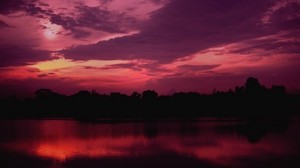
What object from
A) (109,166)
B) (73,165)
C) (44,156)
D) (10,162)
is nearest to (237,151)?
(109,166)

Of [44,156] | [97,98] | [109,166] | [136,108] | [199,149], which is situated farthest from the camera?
[97,98]

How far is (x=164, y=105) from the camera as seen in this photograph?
121 meters

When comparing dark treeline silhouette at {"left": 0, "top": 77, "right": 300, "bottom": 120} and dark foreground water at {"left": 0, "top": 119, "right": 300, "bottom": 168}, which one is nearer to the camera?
dark foreground water at {"left": 0, "top": 119, "right": 300, "bottom": 168}

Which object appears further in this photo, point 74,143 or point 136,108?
point 136,108

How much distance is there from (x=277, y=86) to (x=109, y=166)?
4637 inches

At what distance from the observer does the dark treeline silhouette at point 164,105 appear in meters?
106

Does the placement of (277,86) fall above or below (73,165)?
above

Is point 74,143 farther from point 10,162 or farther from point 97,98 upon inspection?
point 97,98

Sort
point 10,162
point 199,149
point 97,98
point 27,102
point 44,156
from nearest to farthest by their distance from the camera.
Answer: point 10,162 → point 44,156 → point 199,149 → point 97,98 → point 27,102

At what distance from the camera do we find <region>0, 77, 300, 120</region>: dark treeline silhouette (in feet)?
349

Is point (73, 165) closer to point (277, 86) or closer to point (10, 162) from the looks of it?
point (10, 162)

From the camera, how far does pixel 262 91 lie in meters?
125

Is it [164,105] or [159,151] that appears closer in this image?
[159,151]

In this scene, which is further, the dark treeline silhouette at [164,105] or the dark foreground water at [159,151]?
the dark treeline silhouette at [164,105]
